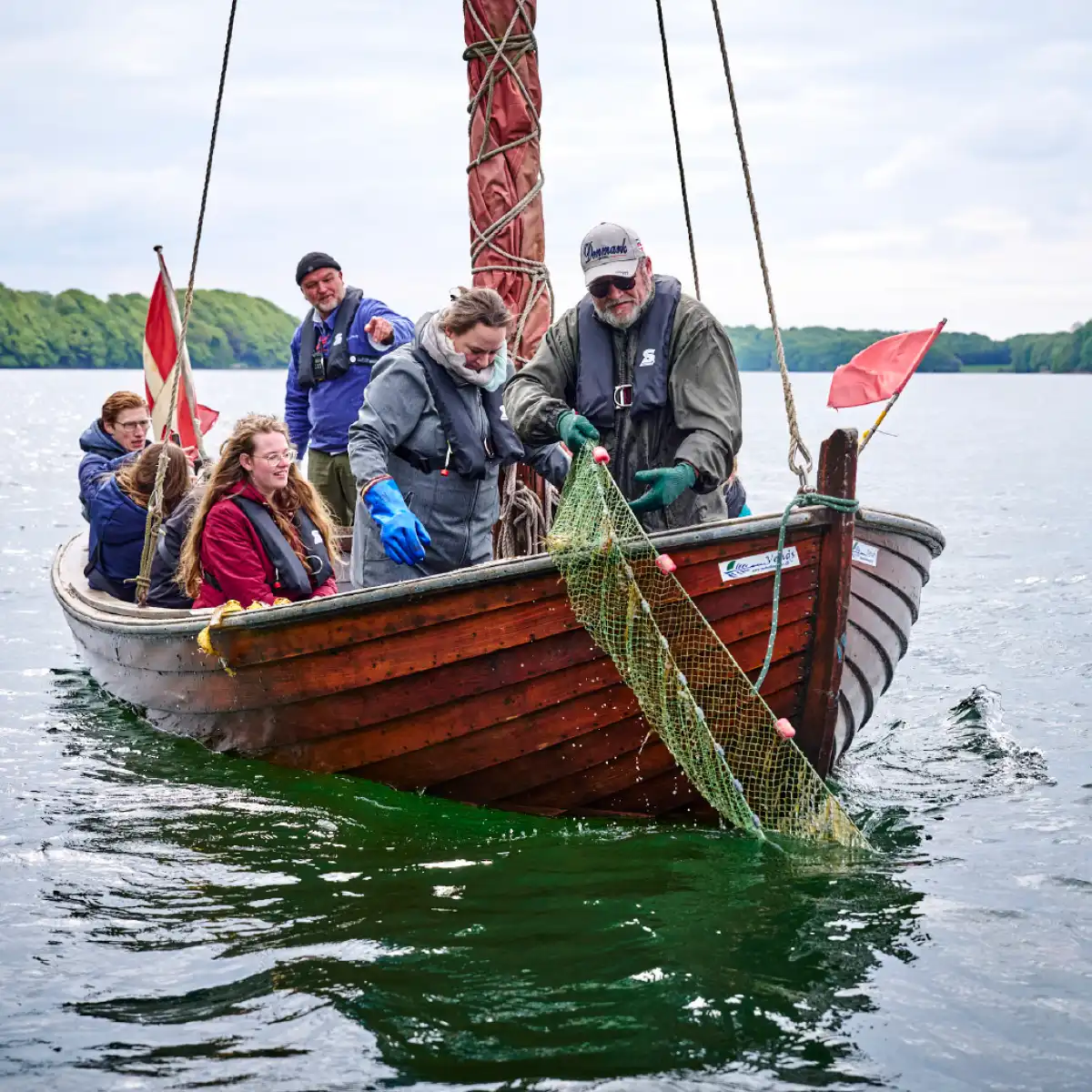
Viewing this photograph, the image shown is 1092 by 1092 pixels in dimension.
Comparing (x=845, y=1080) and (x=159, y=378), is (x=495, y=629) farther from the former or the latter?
(x=159, y=378)

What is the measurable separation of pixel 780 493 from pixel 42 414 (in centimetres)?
5132

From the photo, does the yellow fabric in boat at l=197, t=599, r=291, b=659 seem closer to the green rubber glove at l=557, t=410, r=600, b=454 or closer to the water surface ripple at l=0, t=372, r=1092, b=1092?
the water surface ripple at l=0, t=372, r=1092, b=1092

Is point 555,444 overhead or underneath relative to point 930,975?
overhead

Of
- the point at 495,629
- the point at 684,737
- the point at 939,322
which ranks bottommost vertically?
the point at 684,737

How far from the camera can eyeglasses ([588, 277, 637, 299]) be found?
519 centimetres

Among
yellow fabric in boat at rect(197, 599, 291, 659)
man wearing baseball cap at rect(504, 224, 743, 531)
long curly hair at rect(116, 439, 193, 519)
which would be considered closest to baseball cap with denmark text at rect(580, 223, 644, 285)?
man wearing baseball cap at rect(504, 224, 743, 531)

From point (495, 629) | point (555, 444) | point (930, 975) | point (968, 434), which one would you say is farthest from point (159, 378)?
point (968, 434)

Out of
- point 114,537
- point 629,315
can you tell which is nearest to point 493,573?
point 629,315

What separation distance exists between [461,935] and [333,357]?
4.33m

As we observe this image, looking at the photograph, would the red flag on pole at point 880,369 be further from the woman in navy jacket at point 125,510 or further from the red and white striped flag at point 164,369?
the red and white striped flag at point 164,369

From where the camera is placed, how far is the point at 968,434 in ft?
181

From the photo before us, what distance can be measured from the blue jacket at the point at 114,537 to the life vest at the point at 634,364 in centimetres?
331

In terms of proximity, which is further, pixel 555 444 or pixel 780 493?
pixel 780 493

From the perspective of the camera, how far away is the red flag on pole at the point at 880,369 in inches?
239
